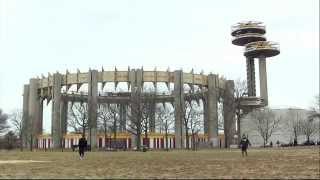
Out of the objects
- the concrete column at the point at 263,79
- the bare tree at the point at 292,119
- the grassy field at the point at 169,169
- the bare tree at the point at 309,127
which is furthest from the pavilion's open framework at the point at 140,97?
the grassy field at the point at 169,169

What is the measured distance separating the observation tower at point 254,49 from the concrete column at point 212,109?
44.3 feet

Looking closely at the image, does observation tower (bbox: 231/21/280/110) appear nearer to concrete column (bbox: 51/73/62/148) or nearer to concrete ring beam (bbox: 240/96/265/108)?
concrete ring beam (bbox: 240/96/265/108)

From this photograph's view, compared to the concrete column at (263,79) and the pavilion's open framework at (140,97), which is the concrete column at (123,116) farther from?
the concrete column at (263,79)

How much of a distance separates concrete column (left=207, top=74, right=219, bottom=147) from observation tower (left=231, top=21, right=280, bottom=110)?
44.3 ft

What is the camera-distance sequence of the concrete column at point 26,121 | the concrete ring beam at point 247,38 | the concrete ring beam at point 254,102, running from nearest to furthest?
the concrete column at point 26,121 < the concrete ring beam at point 254,102 < the concrete ring beam at point 247,38

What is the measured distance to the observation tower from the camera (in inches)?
4712

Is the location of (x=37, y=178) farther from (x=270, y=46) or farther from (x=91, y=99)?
(x=270, y=46)

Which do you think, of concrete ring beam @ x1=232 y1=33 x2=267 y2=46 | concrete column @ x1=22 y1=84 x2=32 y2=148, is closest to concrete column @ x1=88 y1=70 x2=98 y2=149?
concrete column @ x1=22 y1=84 x2=32 y2=148

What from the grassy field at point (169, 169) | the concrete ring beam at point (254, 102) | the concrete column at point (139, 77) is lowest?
the grassy field at point (169, 169)

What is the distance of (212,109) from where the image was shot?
106000 millimetres

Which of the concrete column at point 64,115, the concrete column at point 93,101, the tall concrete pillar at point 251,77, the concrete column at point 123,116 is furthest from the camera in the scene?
the tall concrete pillar at point 251,77

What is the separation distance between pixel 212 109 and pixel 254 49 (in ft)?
71.5

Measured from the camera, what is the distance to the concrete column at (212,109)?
103938 millimetres

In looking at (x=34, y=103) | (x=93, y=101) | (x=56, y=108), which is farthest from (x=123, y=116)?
(x=34, y=103)
